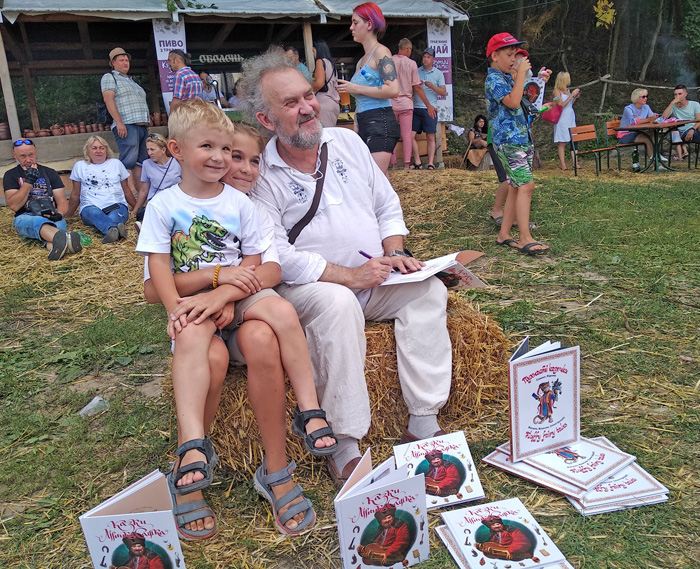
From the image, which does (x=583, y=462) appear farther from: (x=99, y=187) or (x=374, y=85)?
(x=99, y=187)

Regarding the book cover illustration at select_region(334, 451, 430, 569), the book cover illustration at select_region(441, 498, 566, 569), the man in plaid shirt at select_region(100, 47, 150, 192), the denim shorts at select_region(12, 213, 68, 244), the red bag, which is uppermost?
the man in plaid shirt at select_region(100, 47, 150, 192)

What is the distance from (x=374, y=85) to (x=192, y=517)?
4101 mm

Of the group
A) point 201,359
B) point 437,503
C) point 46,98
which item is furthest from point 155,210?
point 46,98

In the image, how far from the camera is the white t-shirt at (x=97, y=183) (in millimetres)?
7113

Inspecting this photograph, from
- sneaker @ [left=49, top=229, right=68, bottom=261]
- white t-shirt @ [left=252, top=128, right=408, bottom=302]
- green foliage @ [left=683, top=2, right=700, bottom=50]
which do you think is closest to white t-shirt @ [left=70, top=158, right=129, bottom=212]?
sneaker @ [left=49, top=229, right=68, bottom=261]

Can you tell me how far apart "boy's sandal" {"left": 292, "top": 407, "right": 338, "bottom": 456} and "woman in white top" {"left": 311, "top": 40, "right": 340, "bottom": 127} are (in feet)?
14.6

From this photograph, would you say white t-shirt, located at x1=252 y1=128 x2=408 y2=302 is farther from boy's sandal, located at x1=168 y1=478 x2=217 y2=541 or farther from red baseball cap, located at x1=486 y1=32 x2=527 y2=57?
red baseball cap, located at x1=486 y1=32 x2=527 y2=57

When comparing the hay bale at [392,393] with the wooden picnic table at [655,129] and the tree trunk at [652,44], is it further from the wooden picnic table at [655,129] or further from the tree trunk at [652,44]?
the tree trunk at [652,44]

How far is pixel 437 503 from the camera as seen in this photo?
2189 millimetres

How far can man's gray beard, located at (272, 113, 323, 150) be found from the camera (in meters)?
2.69

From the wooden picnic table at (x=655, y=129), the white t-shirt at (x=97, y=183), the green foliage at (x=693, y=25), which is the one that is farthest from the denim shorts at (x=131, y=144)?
the green foliage at (x=693, y=25)

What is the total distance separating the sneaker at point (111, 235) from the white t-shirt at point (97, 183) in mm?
492

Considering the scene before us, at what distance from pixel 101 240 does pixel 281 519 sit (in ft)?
18.1

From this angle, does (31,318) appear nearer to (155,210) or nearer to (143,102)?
(155,210)
